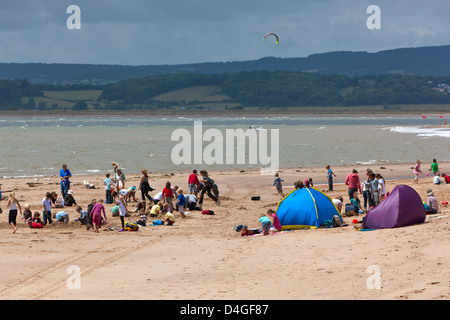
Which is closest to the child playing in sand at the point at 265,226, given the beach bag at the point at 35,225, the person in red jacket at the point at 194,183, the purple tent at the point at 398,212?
the purple tent at the point at 398,212

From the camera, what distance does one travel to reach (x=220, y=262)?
12.9m

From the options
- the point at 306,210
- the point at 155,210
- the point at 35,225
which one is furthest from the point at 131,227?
the point at 306,210

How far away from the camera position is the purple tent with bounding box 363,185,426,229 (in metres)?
14.4

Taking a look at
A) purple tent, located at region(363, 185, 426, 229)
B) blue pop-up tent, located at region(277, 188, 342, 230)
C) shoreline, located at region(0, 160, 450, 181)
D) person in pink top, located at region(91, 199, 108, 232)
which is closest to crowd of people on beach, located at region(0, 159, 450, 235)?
person in pink top, located at region(91, 199, 108, 232)

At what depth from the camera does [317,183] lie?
1148 inches

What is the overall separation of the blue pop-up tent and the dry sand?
84 centimetres

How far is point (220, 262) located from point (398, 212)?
4196 mm

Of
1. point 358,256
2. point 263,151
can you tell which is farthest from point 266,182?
point 263,151

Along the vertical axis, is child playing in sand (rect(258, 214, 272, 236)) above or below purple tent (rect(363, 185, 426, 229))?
below

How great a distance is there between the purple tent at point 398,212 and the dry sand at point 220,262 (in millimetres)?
400

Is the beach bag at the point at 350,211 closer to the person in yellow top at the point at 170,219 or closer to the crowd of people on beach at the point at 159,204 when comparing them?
the crowd of people on beach at the point at 159,204

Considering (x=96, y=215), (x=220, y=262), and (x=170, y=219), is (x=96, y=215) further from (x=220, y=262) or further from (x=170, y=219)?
(x=220, y=262)

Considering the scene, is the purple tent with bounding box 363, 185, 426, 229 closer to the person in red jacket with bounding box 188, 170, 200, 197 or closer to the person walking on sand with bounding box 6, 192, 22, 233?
the person in red jacket with bounding box 188, 170, 200, 197
